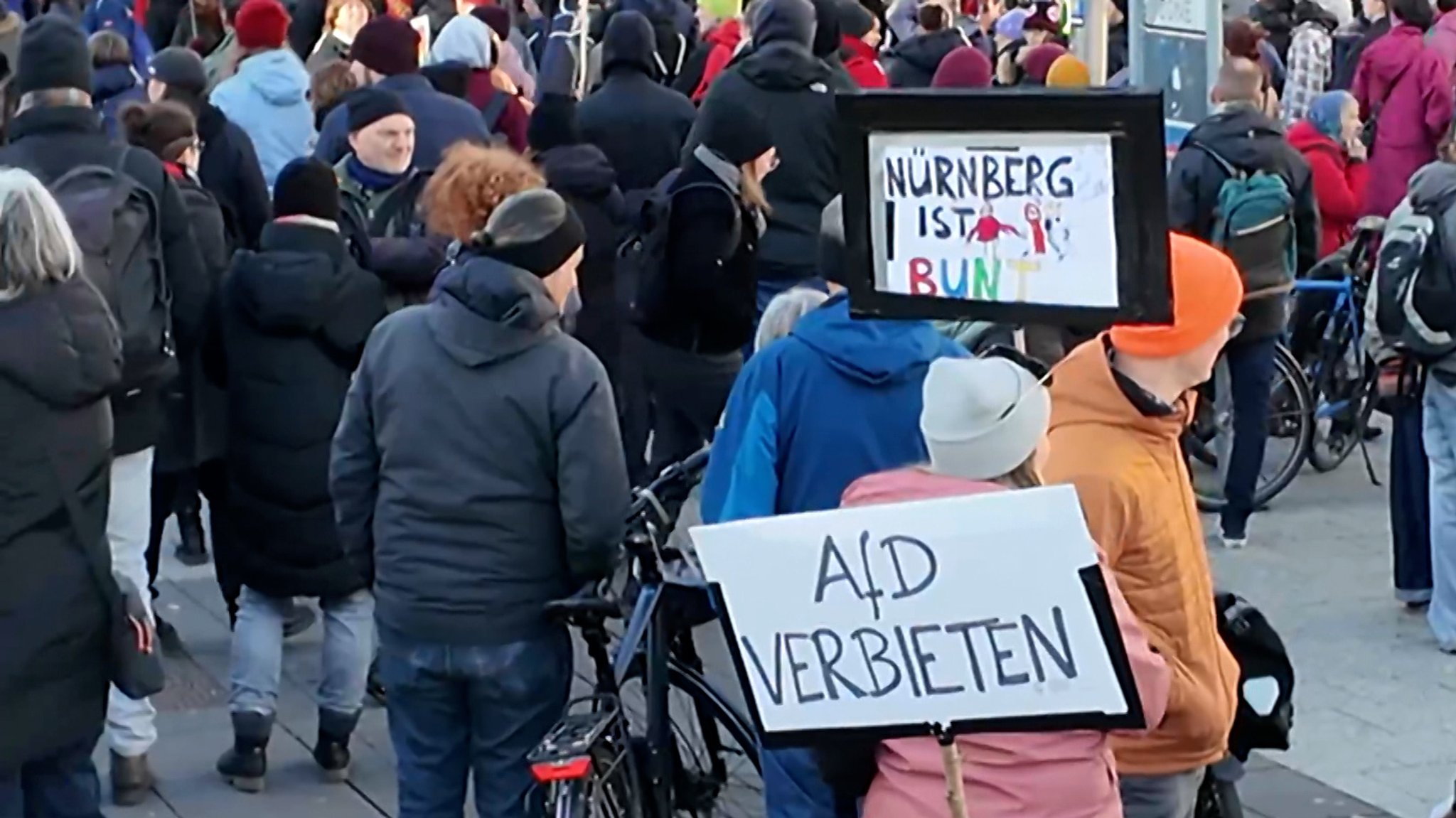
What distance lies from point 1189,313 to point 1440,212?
3767 millimetres

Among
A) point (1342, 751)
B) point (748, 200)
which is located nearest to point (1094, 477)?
point (1342, 751)

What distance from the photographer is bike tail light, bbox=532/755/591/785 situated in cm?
527

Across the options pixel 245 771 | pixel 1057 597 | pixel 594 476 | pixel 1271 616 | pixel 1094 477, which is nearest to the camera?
pixel 1057 597

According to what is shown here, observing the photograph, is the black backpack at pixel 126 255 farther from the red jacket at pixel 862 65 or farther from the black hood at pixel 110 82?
the red jacket at pixel 862 65

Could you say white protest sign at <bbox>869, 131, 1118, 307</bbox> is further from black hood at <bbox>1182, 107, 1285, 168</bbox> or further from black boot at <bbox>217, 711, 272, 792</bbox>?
black hood at <bbox>1182, 107, 1285, 168</bbox>

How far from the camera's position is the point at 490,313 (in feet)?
18.3

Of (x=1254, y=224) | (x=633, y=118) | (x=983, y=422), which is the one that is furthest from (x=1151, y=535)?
(x=633, y=118)

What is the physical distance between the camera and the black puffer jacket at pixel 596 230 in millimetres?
9477

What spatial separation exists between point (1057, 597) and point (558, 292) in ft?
7.18

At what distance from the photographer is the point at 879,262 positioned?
4852mm

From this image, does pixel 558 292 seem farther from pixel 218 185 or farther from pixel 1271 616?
pixel 1271 616

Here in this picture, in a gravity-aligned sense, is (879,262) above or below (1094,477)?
above

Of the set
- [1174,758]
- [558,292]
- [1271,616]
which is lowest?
[1271,616]

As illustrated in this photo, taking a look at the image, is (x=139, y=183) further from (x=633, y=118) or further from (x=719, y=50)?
(x=719, y=50)
